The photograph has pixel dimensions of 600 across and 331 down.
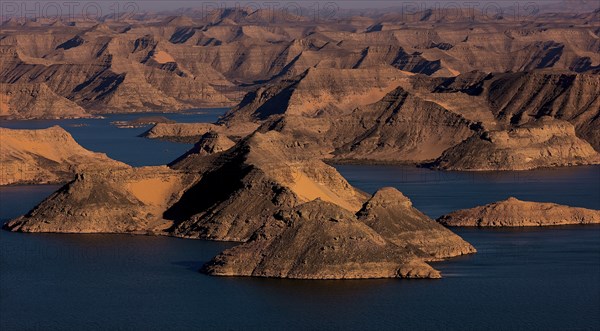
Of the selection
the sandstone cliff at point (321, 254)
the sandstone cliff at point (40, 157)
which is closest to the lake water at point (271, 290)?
the sandstone cliff at point (321, 254)

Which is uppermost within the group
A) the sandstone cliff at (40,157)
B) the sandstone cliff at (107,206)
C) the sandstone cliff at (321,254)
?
the sandstone cliff at (321,254)

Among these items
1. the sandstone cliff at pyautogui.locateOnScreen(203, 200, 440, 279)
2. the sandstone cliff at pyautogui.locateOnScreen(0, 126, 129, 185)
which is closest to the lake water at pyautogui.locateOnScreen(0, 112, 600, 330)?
the sandstone cliff at pyautogui.locateOnScreen(203, 200, 440, 279)

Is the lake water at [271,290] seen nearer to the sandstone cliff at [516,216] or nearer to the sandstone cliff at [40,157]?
the sandstone cliff at [516,216]

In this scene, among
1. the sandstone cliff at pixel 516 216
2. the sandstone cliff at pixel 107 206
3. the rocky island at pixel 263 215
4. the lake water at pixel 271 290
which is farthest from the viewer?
the sandstone cliff at pixel 516 216

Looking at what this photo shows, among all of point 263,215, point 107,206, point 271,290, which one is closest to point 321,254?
point 271,290

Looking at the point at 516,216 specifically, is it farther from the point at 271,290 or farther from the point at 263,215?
the point at 271,290

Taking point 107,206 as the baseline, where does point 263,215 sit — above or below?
above
